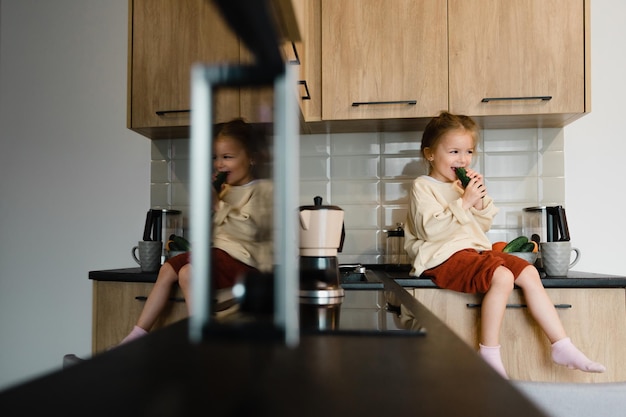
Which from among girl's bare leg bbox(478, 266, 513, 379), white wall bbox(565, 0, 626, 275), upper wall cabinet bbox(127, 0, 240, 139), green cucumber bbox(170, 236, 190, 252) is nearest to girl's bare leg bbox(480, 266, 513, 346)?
girl's bare leg bbox(478, 266, 513, 379)

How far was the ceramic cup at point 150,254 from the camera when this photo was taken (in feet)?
6.20

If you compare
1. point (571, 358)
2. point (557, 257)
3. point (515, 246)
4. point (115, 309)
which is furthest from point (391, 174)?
point (115, 309)

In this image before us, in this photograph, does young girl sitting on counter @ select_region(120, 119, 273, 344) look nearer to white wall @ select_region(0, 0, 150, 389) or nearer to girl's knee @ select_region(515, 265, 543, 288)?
girl's knee @ select_region(515, 265, 543, 288)

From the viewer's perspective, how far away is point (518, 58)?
1829 millimetres

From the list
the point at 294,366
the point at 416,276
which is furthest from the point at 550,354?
the point at 294,366

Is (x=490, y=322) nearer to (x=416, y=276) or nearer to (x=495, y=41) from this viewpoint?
(x=416, y=276)

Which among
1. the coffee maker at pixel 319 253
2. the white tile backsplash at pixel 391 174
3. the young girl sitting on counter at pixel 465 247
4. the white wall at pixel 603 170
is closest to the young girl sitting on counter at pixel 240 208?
the coffee maker at pixel 319 253

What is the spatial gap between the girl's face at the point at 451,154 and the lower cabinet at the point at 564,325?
0.47 metres

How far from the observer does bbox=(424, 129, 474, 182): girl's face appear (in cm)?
182

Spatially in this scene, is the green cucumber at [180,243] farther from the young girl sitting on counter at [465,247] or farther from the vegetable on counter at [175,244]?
the young girl sitting on counter at [465,247]

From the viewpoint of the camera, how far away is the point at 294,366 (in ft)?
1.53

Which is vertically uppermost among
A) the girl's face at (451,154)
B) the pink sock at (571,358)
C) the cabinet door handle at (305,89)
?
the cabinet door handle at (305,89)

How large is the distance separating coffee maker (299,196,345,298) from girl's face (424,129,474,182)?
862 millimetres

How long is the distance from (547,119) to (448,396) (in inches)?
70.4
